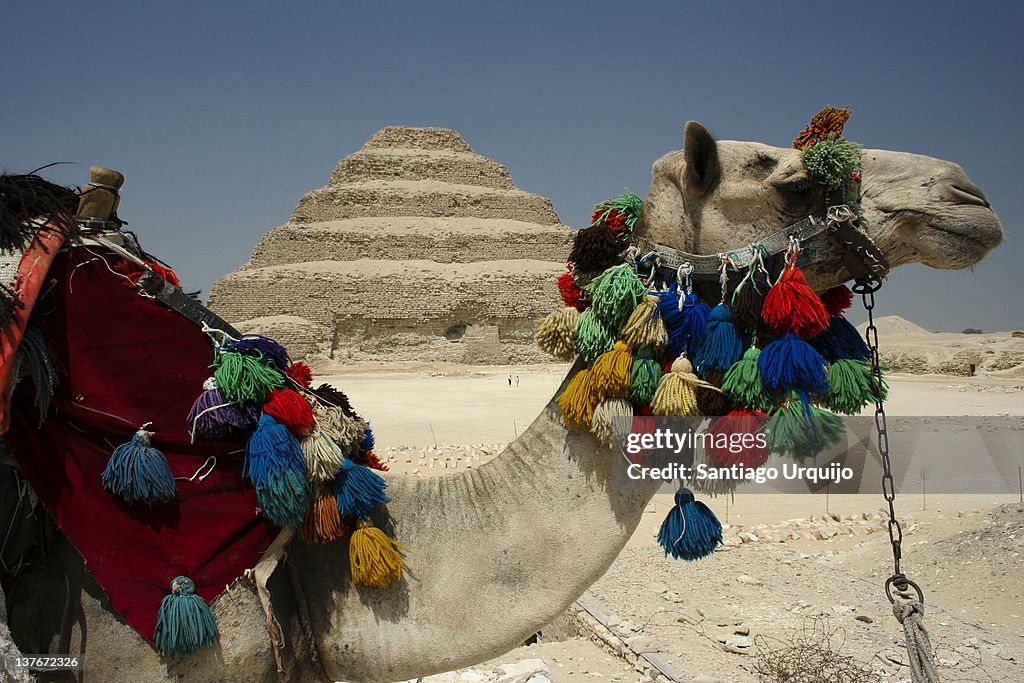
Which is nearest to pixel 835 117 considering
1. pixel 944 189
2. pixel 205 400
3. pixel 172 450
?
pixel 944 189

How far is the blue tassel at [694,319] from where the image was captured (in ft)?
6.98

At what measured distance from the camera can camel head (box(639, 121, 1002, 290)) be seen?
1.97m

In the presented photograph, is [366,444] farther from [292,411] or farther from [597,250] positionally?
[597,250]

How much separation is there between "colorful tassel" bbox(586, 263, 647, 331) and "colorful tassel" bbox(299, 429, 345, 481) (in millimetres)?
810

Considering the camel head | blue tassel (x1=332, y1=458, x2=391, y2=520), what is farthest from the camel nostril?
blue tassel (x1=332, y1=458, x2=391, y2=520)

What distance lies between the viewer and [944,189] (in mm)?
1977

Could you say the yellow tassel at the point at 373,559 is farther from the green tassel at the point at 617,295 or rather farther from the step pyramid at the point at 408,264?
the step pyramid at the point at 408,264

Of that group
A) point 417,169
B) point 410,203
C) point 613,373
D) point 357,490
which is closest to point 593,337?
point 613,373

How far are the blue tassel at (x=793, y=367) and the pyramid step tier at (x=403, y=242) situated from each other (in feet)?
201

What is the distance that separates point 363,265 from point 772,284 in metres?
60.1

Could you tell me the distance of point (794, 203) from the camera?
2078 mm

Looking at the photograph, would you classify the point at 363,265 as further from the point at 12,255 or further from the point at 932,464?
the point at 12,255

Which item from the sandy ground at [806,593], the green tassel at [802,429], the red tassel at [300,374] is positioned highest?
the red tassel at [300,374]

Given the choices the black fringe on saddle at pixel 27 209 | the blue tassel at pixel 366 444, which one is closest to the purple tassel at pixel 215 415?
the blue tassel at pixel 366 444
